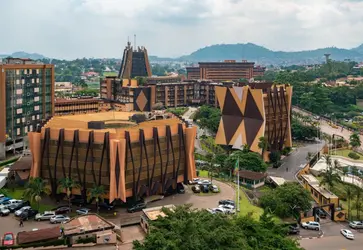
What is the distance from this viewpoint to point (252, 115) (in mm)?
84562

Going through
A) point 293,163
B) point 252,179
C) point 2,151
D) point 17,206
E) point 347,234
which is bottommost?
point 347,234

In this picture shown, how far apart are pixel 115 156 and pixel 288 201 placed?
73.4 feet

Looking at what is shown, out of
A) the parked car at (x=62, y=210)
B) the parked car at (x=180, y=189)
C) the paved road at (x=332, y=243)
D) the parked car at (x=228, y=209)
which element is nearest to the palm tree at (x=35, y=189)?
the parked car at (x=62, y=210)

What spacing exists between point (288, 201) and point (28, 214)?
3143 cm

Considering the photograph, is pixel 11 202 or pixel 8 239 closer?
pixel 8 239

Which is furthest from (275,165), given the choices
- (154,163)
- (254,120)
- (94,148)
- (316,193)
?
(94,148)

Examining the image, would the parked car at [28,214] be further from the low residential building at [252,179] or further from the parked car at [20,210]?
the low residential building at [252,179]

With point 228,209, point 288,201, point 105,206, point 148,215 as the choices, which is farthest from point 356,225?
point 105,206

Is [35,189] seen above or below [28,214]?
above

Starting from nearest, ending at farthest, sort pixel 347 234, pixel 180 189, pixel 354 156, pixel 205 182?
pixel 347 234 < pixel 180 189 < pixel 205 182 < pixel 354 156

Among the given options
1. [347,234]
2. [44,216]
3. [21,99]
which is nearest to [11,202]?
[44,216]

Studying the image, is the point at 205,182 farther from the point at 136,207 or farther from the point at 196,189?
the point at 136,207

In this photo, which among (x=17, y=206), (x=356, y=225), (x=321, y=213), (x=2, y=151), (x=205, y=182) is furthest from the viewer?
(x=2, y=151)

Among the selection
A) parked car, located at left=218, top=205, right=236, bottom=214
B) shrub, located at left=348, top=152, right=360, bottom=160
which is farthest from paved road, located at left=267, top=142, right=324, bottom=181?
parked car, located at left=218, top=205, right=236, bottom=214
